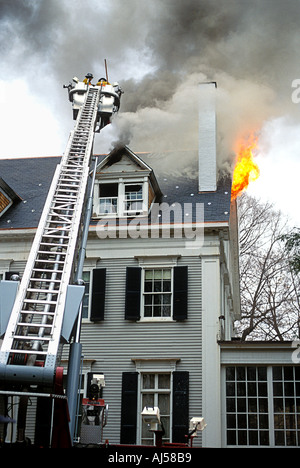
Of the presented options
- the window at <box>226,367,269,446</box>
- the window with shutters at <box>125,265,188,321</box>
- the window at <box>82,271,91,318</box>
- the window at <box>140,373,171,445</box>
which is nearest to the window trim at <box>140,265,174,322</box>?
the window with shutters at <box>125,265,188,321</box>

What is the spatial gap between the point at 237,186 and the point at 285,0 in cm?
790

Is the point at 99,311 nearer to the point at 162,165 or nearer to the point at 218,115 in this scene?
the point at 162,165

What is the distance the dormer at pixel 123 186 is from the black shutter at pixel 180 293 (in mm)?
2433

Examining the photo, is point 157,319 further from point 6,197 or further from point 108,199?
point 6,197

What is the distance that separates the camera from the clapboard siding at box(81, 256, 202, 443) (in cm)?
1560

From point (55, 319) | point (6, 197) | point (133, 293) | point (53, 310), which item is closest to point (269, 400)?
point (133, 293)

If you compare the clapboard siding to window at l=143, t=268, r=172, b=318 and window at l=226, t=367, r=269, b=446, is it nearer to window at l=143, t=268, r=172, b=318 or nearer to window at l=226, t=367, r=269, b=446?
window at l=143, t=268, r=172, b=318

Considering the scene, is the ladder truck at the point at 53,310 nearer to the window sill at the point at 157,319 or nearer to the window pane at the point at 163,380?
the window sill at the point at 157,319

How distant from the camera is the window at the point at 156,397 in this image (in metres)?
15.2

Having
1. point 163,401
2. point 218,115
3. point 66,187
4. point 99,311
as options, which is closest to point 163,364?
point 163,401

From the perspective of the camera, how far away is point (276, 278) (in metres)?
28.3

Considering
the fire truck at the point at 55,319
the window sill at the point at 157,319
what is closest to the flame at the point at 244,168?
the window sill at the point at 157,319

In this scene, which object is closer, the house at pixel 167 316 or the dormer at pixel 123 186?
the house at pixel 167 316

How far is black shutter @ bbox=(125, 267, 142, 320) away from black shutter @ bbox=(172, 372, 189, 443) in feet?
6.70
